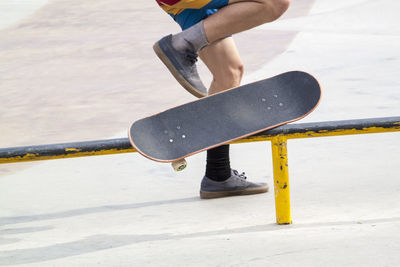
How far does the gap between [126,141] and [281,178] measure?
30.3 inches

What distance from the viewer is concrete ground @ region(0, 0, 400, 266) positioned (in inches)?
116

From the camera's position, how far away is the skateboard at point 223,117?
318 centimetres

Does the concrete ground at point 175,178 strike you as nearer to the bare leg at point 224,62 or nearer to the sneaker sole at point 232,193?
the sneaker sole at point 232,193

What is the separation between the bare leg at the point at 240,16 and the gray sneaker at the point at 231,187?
936 millimetres

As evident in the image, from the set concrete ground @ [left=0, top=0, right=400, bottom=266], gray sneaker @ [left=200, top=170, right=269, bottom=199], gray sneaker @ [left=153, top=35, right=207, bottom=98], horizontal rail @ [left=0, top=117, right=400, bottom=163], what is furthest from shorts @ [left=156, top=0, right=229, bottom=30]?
concrete ground @ [left=0, top=0, right=400, bottom=266]

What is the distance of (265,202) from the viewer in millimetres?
3756

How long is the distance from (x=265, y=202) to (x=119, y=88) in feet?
12.7

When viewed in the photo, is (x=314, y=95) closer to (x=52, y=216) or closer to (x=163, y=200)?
(x=163, y=200)

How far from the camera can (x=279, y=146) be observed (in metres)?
3.16

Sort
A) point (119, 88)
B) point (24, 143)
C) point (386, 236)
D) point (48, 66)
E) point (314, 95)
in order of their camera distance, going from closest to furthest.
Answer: point (386, 236) → point (314, 95) → point (24, 143) → point (119, 88) → point (48, 66)

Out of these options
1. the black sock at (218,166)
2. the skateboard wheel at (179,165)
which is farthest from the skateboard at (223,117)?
the black sock at (218,166)

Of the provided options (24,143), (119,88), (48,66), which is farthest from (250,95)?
(48,66)

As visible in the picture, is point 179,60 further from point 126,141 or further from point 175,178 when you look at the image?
point 175,178

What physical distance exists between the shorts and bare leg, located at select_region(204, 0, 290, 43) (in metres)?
0.05
